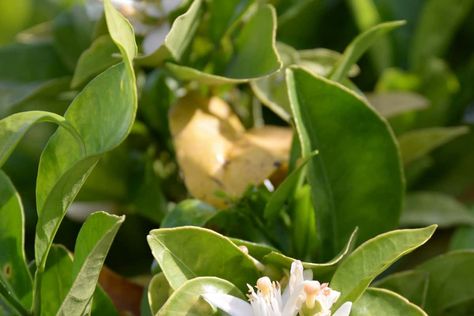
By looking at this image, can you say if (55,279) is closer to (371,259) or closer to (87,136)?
(87,136)

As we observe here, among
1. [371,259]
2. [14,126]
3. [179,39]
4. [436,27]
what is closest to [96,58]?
[179,39]

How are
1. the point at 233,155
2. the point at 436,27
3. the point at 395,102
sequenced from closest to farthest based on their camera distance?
the point at 233,155 < the point at 395,102 < the point at 436,27

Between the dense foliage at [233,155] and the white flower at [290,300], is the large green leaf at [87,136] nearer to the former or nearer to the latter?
the dense foliage at [233,155]

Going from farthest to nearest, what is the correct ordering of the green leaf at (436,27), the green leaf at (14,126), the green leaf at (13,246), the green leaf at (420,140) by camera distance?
the green leaf at (436,27)
the green leaf at (420,140)
the green leaf at (13,246)
the green leaf at (14,126)

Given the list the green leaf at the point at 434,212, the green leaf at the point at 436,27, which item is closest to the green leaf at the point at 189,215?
the green leaf at the point at 434,212

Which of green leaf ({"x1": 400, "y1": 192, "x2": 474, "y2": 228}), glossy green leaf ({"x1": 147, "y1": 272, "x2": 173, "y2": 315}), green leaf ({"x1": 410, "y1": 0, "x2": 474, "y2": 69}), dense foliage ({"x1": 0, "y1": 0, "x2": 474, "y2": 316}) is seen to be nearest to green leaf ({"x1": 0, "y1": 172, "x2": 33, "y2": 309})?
dense foliage ({"x1": 0, "y1": 0, "x2": 474, "y2": 316})

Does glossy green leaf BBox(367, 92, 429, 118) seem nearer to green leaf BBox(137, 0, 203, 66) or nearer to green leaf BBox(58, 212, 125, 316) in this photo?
green leaf BBox(137, 0, 203, 66)
